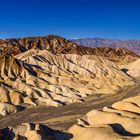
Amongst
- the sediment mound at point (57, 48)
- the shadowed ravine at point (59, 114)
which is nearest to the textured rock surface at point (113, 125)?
the shadowed ravine at point (59, 114)

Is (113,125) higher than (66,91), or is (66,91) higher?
(113,125)

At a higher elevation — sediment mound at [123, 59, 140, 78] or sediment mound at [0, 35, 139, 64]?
sediment mound at [0, 35, 139, 64]

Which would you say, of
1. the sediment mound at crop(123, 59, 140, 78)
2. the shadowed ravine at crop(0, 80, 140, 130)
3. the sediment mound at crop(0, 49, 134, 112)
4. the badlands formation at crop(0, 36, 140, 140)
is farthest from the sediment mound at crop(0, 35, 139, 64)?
the shadowed ravine at crop(0, 80, 140, 130)

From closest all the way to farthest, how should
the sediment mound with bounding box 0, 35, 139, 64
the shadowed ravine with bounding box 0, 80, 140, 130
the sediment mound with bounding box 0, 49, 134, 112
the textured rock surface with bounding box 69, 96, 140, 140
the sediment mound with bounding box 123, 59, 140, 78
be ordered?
the textured rock surface with bounding box 69, 96, 140, 140 → the shadowed ravine with bounding box 0, 80, 140, 130 → the sediment mound with bounding box 0, 49, 134, 112 → the sediment mound with bounding box 123, 59, 140, 78 → the sediment mound with bounding box 0, 35, 139, 64

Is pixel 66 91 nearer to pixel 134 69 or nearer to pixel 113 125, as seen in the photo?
pixel 113 125

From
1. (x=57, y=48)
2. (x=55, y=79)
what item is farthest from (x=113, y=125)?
(x=57, y=48)

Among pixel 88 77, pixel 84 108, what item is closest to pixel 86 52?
pixel 88 77

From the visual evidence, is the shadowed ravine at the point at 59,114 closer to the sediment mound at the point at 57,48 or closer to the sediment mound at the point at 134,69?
the sediment mound at the point at 134,69

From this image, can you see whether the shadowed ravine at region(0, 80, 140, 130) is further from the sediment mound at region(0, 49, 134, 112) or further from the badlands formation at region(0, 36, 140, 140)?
the sediment mound at region(0, 49, 134, 112)
